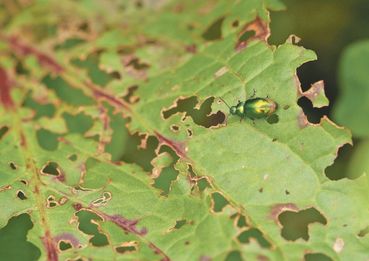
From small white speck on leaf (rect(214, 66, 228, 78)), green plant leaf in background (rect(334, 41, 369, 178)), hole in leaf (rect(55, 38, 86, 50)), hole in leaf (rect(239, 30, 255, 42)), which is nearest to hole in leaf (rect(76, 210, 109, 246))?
small white speck on leaf (rect(214, 66, 228, 78))

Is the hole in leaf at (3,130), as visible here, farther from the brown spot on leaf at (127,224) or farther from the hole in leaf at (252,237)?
the hole in leaf at (252,237)

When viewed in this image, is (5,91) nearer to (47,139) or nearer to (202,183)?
(47,139)

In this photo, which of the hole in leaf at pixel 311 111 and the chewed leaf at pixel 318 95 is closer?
the chewed leaf at pixel 318 95

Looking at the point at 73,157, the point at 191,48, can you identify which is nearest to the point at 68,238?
the point at 73,157

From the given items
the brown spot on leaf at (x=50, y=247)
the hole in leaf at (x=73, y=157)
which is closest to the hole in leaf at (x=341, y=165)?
the hole in leaf at (x=73, y=157)

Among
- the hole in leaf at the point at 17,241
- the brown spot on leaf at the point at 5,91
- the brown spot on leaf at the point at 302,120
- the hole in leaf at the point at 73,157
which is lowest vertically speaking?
the hole in leaf at the point at 17,241

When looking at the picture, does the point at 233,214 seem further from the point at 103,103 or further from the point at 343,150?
the point at 343,150
